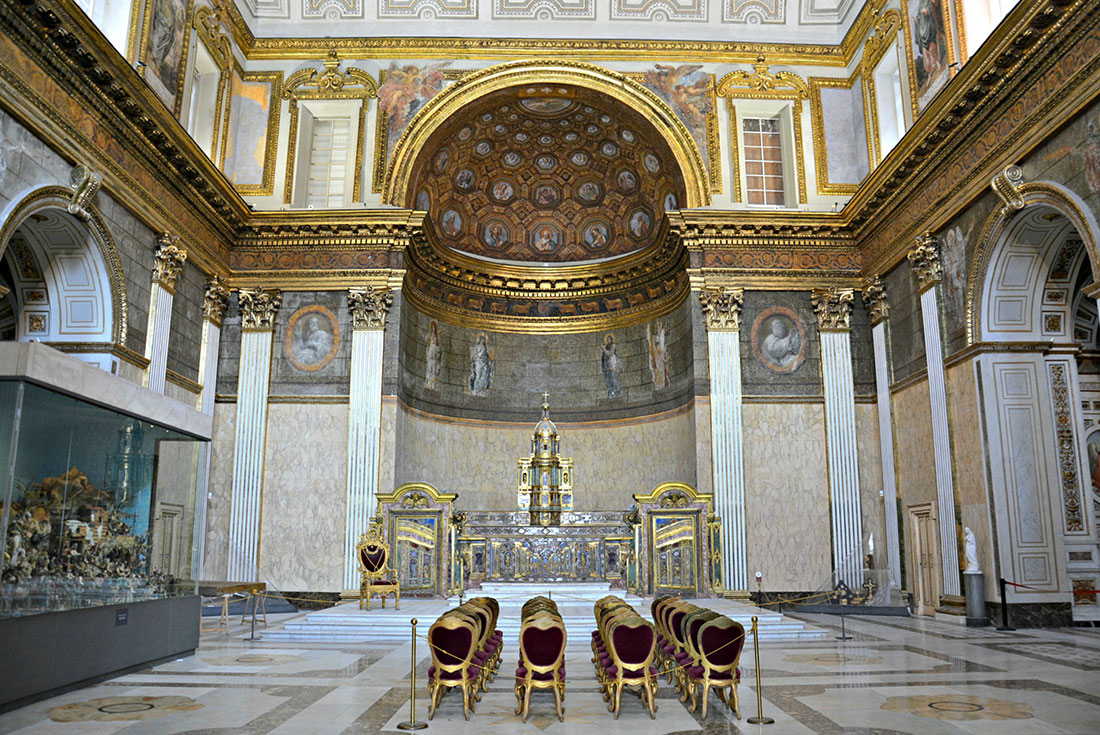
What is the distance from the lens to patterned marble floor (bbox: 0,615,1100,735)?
282 inches

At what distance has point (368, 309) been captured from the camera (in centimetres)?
2053

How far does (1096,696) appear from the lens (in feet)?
27.3

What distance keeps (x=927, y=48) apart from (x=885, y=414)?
7900 millimetres

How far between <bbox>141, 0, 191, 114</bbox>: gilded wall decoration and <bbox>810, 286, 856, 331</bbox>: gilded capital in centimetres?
1503

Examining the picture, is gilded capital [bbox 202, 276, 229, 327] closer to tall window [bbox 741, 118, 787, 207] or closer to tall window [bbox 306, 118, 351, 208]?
tall window [bbox 306, 118, 351, 208]

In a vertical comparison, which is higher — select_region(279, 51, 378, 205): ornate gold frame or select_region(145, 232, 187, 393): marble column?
select_region(279, 51, 378, 205): ornate gold frame

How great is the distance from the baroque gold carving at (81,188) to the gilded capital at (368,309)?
7002 mm

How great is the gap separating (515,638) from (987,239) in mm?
10729

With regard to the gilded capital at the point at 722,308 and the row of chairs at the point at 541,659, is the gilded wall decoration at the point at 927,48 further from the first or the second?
the row of chairs at the point at 541,659

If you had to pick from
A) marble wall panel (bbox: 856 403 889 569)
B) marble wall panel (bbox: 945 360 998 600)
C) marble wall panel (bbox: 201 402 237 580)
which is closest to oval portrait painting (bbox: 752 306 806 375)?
marble wall panel (bbox: 856 403 889 569)

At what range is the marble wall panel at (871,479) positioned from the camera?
64.0ft

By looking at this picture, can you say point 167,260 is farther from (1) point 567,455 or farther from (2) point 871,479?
(2) point 871,479

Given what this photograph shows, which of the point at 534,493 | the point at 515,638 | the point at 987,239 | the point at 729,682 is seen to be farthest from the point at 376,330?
the point at 729,682

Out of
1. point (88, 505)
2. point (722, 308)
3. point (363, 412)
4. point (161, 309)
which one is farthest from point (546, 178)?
point (88, 505)
